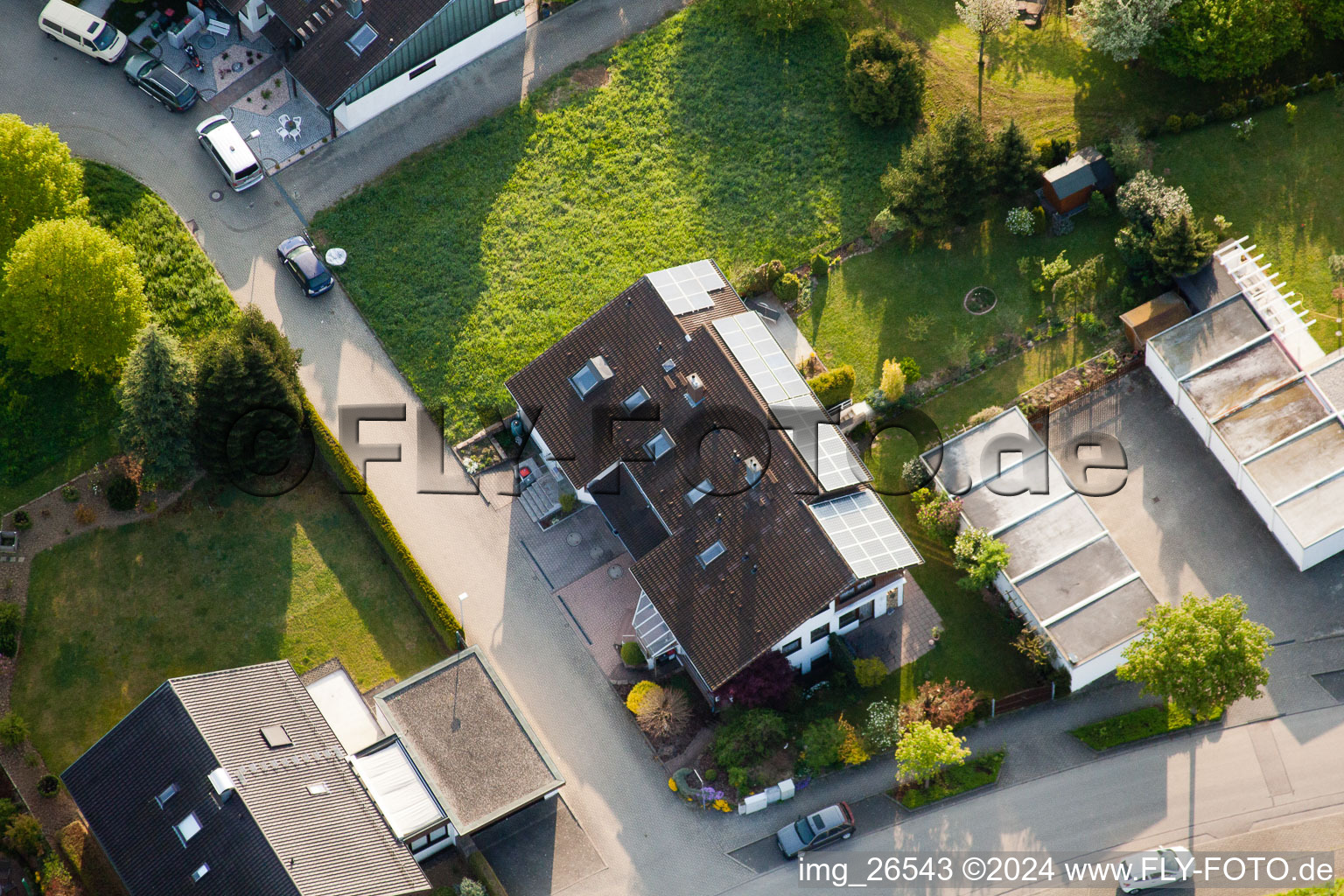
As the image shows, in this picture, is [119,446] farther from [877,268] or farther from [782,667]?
[877,268]

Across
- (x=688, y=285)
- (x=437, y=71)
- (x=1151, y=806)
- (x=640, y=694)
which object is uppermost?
(x=437, y=71)

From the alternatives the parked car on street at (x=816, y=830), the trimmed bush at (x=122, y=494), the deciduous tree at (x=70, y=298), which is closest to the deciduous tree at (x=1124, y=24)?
the parked car on street at (x=816, y=830)

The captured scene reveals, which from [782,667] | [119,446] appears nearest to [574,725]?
[782,667]

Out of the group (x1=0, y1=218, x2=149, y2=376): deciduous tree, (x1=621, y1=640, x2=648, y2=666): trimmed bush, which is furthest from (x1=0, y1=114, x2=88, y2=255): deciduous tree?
(x1=621, y1=640, x2=648, y2=666): trimmed bush

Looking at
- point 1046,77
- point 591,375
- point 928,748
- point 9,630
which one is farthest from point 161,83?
point 928,748

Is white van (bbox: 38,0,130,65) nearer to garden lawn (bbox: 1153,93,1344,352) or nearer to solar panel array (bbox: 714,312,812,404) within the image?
solar panel array (bbox: 714,312,812,404)

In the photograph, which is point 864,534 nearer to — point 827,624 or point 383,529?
point 827,624
